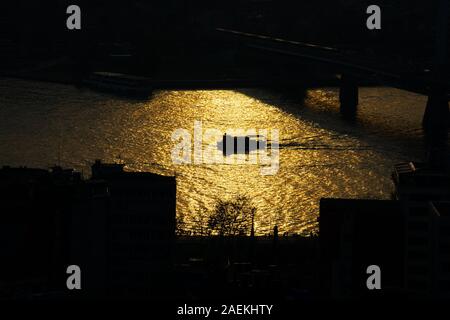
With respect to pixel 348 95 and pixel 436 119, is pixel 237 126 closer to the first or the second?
pixel 436 119

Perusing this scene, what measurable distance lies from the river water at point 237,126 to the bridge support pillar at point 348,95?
0.39ft

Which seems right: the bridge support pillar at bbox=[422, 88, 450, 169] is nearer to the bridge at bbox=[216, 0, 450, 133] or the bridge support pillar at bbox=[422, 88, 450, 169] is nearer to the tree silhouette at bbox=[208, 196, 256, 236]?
the bridge at bbox=[216, 0, 450, 133]

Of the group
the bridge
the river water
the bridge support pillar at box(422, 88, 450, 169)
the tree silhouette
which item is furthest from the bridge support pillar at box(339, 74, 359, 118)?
the tree silhouette

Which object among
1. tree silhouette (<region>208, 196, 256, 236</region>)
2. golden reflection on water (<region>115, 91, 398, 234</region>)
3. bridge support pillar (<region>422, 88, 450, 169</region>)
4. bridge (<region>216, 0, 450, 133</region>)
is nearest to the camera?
tree silhouette (<region>208, 196, 256, 236</region>)

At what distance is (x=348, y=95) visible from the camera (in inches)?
695

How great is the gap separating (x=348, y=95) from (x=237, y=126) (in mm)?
2668

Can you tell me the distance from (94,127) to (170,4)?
10.0m

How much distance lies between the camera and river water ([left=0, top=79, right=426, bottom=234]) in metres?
11.3

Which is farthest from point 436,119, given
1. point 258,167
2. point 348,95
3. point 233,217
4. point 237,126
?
point 233,217

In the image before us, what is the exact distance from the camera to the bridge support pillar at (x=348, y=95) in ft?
56.4

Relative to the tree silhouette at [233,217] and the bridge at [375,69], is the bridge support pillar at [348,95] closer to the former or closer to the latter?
the bridge at [375,69]

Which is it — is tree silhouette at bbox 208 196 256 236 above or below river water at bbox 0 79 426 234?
below

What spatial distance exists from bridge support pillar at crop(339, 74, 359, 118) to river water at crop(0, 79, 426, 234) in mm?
117

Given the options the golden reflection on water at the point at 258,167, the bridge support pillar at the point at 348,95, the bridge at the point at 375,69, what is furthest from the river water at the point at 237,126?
the bridge at the point at 375,69
